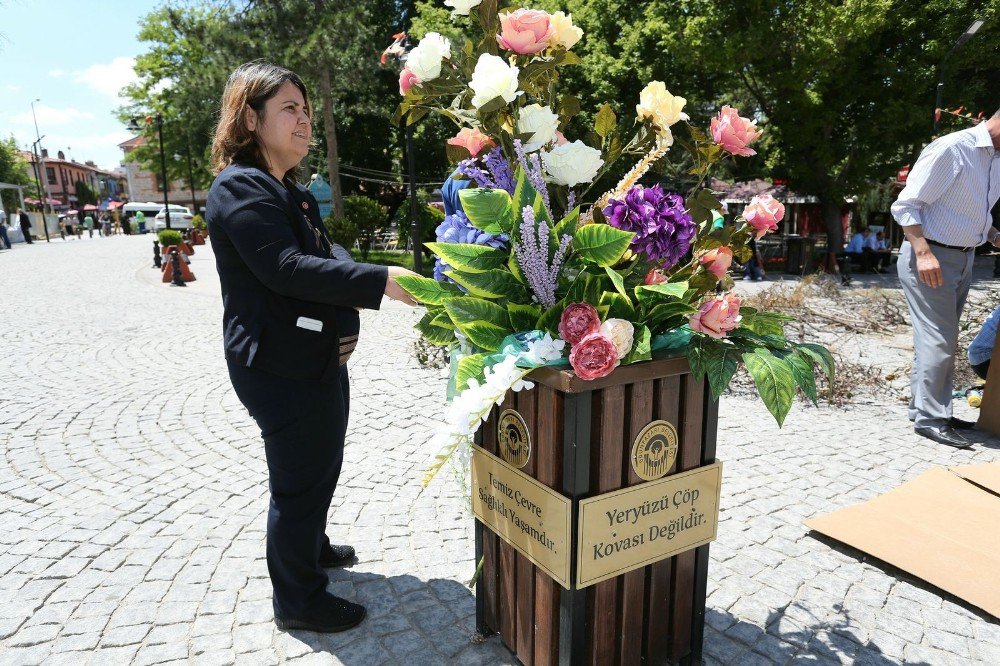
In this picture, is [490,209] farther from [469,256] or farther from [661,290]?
[661,290]

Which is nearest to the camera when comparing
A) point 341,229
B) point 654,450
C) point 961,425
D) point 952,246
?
point 654,450

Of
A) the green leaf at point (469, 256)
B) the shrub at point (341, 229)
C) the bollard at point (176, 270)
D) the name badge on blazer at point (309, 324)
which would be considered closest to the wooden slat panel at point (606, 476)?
the green leaf at point (469, 256)

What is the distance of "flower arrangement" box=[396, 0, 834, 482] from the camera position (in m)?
1.66

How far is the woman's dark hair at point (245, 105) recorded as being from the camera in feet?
6.86

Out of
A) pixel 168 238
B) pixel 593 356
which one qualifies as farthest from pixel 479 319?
pixel 168 238

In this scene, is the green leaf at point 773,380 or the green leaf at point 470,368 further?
the green leaf at point 470,368

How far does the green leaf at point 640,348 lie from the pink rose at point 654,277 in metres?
0.17

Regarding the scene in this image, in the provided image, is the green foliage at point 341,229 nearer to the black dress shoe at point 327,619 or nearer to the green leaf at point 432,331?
the black dress shoe at point 327,619

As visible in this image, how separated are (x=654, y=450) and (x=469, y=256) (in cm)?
77

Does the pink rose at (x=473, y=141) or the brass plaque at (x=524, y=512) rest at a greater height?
the pink rose at (x=473, y=141)

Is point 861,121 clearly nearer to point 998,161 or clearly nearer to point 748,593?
point 998,161

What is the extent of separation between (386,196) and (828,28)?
14633 mm

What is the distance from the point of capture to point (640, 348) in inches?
66.2

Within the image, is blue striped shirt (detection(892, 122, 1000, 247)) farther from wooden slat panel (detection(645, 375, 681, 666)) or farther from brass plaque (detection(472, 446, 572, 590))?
brass plaque (detection(472, 446, 572, 590))
